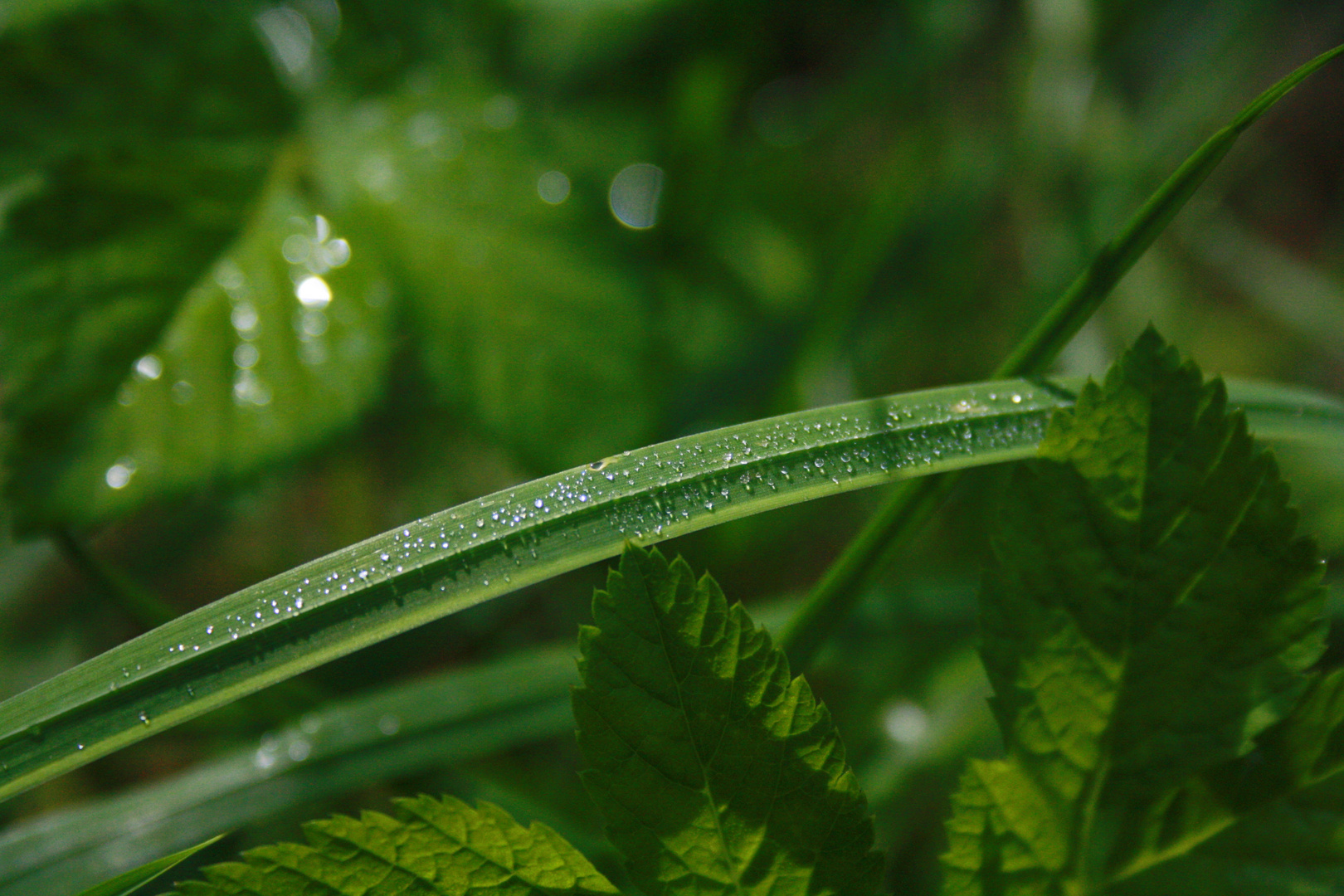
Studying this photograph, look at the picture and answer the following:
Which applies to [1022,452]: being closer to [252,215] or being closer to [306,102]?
[252,215]

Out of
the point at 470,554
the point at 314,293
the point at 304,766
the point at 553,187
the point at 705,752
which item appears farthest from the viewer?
the point at 553,187

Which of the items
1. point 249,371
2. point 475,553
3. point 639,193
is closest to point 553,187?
point 639,193

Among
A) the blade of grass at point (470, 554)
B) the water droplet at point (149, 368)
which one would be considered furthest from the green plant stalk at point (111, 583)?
the blade of grass at point (470, 554)

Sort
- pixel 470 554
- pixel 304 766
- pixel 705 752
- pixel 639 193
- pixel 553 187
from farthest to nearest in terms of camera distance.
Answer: pixel 639 193, pixel 553 187, pixel 304 766, pixel 470 554, pixel 705 752

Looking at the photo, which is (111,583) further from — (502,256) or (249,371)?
(502,256)

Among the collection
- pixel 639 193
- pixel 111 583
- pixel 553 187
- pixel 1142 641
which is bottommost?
pixel 1142 641

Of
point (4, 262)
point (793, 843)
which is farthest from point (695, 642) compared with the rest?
point (4, 262)

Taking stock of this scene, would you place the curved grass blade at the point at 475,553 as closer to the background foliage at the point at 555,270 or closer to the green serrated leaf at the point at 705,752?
the green serrated leaf at the point at 705,752

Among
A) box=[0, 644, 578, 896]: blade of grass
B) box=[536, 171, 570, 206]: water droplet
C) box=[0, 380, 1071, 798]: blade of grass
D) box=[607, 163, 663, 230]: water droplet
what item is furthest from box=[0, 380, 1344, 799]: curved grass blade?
box=[607, 163, 663, 230]: water droplet
